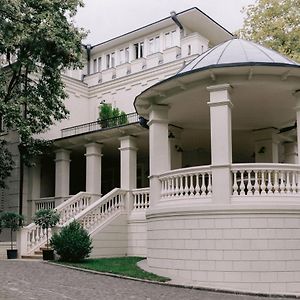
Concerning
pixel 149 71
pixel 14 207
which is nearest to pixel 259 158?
pixel 149 71

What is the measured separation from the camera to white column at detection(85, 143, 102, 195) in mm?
22919

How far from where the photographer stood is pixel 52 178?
27891mm

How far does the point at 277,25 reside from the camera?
26672 mm

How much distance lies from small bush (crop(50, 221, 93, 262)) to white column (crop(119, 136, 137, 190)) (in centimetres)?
495

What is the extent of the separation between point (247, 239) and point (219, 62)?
4670 millimetres

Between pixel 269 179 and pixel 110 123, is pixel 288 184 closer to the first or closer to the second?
pixel 269 179

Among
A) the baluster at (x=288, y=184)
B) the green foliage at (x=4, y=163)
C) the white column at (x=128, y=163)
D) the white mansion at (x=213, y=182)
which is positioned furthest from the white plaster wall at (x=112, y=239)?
the baluster at (x=288, y=184)

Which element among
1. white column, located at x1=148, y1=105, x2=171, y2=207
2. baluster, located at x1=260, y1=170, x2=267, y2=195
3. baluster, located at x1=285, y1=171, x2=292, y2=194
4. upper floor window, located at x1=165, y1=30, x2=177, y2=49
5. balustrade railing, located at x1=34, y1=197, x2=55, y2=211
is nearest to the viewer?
baluster, located at x1=260, y1=170, x2=267, y2=195

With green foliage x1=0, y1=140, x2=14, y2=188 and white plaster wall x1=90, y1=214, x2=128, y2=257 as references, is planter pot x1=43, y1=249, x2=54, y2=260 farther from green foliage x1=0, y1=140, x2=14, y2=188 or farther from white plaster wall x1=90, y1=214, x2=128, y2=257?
green foliage x1=0, y1=140, x2=14, y2=188

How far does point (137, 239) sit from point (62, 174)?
6.72m

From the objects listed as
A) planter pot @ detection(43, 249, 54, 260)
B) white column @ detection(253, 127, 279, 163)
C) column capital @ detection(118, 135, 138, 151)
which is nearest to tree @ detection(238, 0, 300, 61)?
white column @ detection(253, 127, 279, 163)

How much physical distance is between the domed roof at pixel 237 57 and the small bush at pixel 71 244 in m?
6.06

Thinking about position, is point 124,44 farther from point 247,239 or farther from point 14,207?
point 247,239

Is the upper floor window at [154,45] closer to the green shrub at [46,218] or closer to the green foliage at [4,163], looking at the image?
the green foliage at [4,163]
